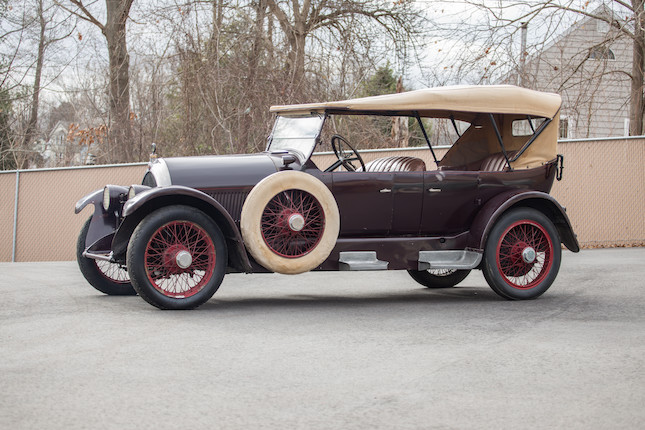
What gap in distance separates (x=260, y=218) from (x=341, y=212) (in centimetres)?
89

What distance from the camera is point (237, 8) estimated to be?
709 inches

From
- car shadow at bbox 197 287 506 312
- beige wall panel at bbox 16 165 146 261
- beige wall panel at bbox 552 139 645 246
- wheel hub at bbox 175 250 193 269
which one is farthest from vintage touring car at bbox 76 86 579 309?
beige wall panel at bbox 16 165 146 261

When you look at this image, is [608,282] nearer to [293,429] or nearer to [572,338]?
[572,338]

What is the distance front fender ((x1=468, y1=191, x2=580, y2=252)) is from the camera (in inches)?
311

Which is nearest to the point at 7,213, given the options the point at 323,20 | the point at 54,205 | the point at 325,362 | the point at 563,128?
the point at 54,205

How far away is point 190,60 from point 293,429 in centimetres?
1538

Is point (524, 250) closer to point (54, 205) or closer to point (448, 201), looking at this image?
point (448, 201)

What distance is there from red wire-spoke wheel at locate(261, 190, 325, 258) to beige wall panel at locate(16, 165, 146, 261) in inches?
367

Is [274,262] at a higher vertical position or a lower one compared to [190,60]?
lower

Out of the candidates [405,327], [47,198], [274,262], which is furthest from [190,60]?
[405,327]

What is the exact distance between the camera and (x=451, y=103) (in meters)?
8.23

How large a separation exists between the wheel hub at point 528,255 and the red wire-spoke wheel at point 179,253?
302 cm

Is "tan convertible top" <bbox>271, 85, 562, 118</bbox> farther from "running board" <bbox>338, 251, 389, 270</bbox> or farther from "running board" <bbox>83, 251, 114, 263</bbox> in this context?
"running board" <bbox>83, 251, 114, 263</bbox>

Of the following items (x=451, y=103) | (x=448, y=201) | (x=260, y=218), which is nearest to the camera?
(x=260, y=218)
